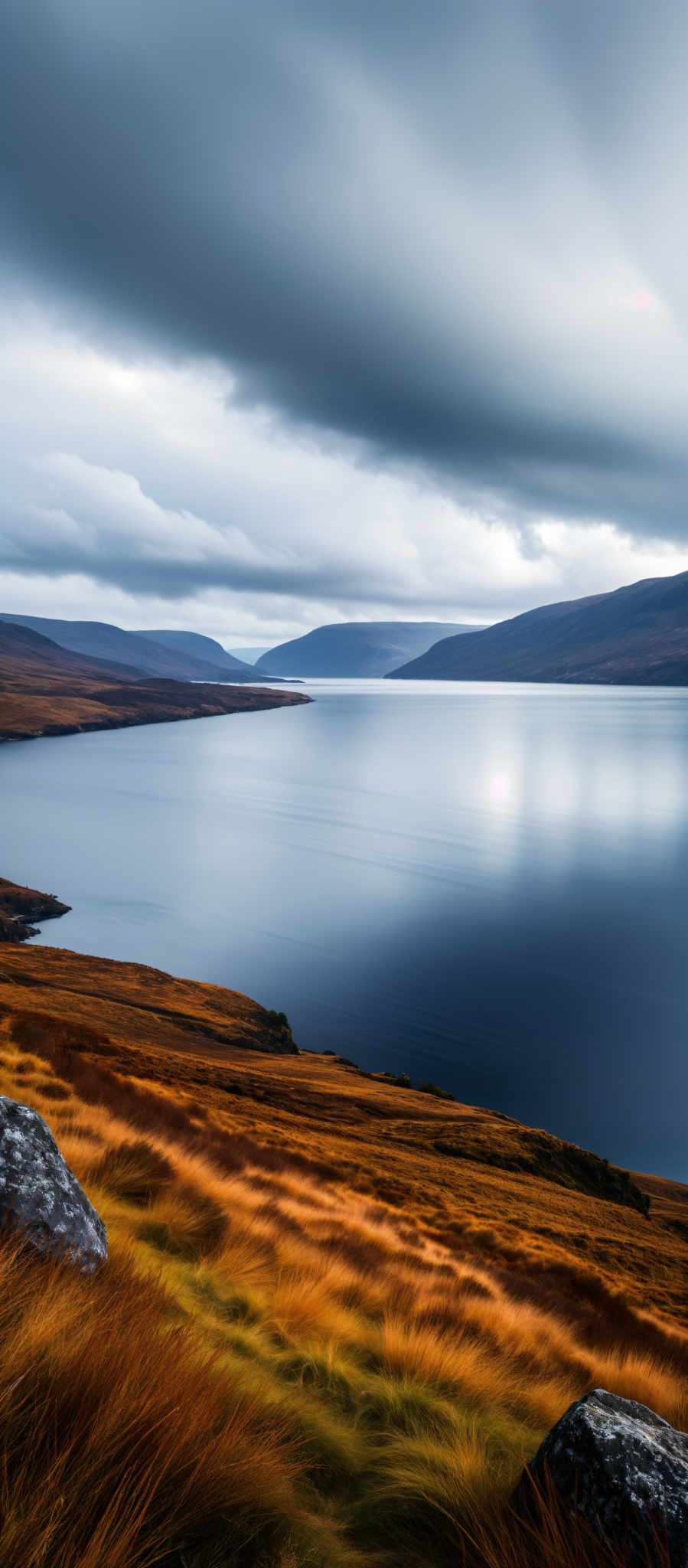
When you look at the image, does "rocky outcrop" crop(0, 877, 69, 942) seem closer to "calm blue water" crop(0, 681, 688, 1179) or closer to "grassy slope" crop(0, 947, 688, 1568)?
"calm blue water" crop(0, 681, 688, 1179)

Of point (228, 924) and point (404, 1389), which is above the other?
point (404, 1389)

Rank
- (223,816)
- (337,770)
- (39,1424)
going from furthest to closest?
(337,770), (223,816), (39,1424)

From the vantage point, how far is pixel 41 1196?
3646mm

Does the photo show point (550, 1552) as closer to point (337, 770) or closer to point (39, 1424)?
point (39, 1424)

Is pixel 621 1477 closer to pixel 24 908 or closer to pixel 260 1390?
pixel 260 1390

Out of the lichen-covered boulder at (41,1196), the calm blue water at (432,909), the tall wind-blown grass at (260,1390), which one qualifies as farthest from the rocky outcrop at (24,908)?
the lichen-covered boulder at (41,1196)

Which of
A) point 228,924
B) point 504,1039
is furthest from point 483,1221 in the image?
point 228,924

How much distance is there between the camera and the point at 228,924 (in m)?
40.5

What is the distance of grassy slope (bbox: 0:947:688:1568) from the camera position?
7.07 ft

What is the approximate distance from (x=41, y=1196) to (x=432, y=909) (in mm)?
39009

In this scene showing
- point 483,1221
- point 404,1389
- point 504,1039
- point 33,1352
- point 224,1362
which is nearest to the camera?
point 33,1352

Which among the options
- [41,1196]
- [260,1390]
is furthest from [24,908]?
[260,1390]

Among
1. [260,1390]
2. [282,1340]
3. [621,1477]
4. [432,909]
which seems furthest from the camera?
[432,909]

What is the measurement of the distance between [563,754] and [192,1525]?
118m
